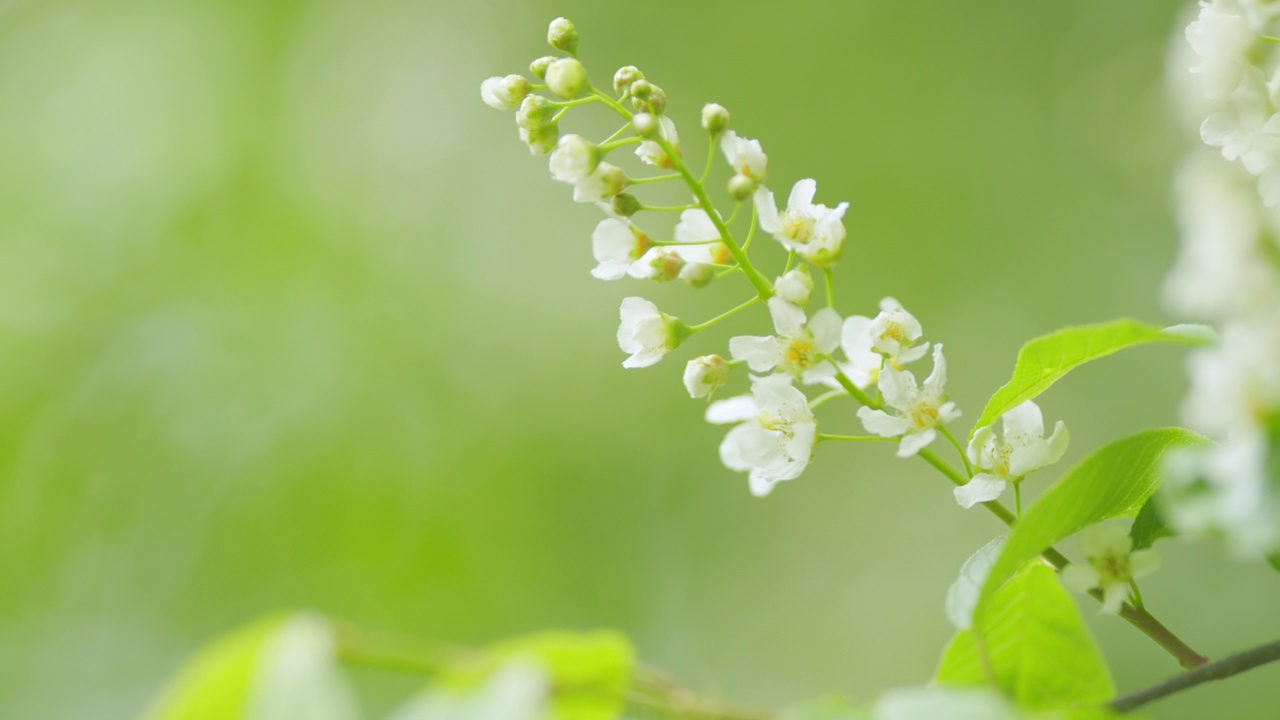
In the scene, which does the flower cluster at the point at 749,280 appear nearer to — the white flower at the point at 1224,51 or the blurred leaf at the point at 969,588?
the blurred leaf at the point at 969,588

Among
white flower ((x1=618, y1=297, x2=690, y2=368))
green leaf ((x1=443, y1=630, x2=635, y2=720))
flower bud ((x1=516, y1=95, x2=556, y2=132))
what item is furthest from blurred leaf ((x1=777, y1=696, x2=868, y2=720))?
flower bud ((x1=516, y1=95, x2=556, y2=132))

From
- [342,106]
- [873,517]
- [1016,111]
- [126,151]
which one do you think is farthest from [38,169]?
[1016,111]

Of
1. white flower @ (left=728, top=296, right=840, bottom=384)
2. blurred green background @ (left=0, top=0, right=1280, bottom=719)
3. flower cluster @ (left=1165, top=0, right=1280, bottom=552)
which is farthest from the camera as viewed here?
blurred green background @ (left=0, top=0, right=1280, bottom=719)

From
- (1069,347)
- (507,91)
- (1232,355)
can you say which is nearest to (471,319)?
(507,91)

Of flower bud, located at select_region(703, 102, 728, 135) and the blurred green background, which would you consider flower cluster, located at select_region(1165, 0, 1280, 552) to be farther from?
the blurred green background

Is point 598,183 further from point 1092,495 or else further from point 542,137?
point 1092,495

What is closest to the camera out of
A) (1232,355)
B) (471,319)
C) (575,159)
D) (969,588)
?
(1232,355)
